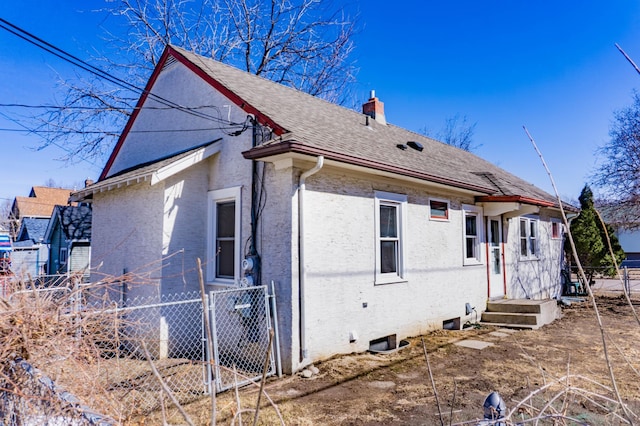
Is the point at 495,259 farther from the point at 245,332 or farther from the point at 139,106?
the point at 139,106

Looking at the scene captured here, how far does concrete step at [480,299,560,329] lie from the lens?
404 inches

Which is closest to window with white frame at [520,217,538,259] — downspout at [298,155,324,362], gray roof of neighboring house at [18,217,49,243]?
downspout at [298,155,324,362]

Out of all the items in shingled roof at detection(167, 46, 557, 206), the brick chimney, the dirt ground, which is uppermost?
the brick chimney

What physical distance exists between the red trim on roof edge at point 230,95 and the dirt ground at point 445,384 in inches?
159

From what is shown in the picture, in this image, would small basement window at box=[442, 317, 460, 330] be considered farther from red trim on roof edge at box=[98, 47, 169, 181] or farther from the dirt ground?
red trim on roof edge at box=[98, 47, 169, 181]

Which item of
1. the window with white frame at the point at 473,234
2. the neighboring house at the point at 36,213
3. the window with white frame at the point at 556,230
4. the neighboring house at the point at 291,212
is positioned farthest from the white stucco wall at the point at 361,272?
the neighboring house at the point at 36,213

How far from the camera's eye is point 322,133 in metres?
8.04

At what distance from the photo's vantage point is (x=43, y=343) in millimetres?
2787

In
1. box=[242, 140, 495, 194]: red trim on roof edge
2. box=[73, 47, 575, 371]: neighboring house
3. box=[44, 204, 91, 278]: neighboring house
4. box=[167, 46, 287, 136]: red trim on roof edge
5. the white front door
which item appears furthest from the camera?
box=[44, 204, 91, 278]: neighboring house

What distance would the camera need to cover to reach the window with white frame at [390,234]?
26.9ft

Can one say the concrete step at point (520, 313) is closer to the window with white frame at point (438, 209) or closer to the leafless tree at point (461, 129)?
the window with white frame at point (438, 209)

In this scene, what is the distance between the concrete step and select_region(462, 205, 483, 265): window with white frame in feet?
4.36

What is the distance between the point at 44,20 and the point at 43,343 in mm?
9060

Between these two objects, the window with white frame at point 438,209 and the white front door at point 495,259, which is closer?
the window with white frame at point 438,209
